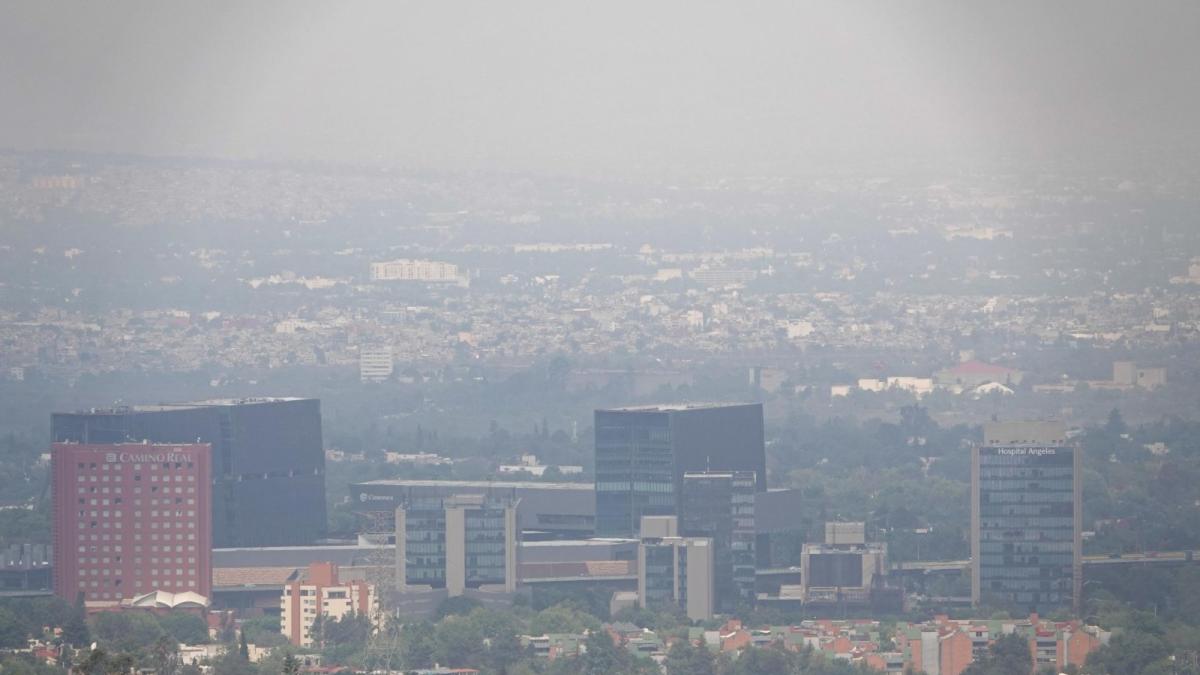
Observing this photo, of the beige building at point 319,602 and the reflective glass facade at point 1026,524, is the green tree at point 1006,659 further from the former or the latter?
the reflective glass facade at point 1026,524

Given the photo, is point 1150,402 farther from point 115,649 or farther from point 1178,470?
point 115,649

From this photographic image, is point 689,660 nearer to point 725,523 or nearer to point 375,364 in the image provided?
point 725,523

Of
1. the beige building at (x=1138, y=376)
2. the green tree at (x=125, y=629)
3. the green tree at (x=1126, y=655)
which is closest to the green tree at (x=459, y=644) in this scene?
the green tree at (x=125, y=629)

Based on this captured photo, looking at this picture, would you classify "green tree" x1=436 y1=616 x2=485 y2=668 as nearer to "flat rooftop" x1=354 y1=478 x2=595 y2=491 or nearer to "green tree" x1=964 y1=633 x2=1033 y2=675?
"green tree" x1=964 y1=633 x2=1033 y2=675

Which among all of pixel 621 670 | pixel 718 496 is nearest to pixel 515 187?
pixel 718 496

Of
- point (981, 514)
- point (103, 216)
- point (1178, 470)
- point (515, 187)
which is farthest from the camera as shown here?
point (515, 187)

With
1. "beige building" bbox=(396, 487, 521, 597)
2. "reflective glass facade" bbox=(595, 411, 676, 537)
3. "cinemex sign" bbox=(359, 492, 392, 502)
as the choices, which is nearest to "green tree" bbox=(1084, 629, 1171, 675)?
"beige building" bbox=(396, 487, 521, 597)
